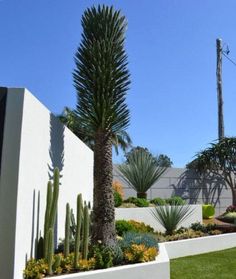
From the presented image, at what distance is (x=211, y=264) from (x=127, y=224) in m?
2.96

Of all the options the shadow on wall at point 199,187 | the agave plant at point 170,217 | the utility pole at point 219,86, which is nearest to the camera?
the agave plant at point 170,217

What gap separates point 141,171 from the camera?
1928cm

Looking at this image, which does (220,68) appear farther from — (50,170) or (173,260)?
(50,170)

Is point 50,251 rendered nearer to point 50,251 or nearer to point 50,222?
point 50,251

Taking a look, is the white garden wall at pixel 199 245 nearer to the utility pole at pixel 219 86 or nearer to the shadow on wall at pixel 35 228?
the shadow on wall at pixel 35 228

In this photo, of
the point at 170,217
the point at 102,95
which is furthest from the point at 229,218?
the point at 102,95

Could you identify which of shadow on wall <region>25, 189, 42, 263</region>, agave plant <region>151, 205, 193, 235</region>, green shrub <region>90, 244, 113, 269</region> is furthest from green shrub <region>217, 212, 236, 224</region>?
shadow on wall <region>25, 189, 42, 263</region>

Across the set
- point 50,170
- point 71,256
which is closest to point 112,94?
point 50,170

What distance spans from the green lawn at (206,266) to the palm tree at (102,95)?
2.01 meters

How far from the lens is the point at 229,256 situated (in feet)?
40.6

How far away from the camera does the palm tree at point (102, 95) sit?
8938 millimetres

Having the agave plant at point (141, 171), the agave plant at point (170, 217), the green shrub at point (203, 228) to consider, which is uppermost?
the agave plant at point (141, 171)

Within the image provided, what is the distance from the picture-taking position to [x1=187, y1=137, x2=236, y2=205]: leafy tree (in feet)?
81.3

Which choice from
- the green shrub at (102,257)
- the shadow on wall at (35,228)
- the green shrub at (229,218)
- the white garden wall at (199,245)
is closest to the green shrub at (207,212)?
the green shrub at (229,218)
